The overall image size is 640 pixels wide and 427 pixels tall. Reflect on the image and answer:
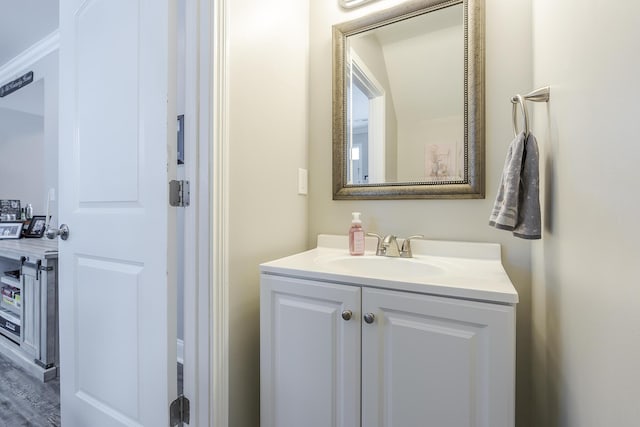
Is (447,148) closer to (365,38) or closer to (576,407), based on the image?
(365,38)

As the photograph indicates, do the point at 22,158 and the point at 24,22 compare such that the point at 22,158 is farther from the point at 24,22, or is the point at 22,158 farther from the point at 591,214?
the point at 591,214

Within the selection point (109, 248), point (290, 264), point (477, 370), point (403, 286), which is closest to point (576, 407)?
point (477, 370)

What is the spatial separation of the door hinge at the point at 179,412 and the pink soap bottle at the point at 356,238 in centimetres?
82

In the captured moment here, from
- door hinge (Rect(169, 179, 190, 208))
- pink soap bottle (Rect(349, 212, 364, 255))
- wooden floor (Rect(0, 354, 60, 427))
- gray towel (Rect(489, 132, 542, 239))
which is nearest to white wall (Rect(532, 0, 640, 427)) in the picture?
gray towel (Rect(489, 132, 542, 239))

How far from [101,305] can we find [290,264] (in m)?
0.81

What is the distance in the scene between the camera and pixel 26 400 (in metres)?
1.59

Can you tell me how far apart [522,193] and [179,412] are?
1.34m

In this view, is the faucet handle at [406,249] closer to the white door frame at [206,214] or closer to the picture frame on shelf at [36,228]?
the white door frame at [206,214]

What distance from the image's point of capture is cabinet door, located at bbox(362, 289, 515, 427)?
71 cm

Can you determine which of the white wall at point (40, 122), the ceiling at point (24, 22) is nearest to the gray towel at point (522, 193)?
the ceiling at point (24, 22)

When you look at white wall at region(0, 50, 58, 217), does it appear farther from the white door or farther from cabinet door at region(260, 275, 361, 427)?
cabinet door at region(260, 275, 361, 427)

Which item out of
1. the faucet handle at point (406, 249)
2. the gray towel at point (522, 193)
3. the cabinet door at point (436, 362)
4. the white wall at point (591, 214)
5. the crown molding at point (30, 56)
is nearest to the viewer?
the white wall at point (591, 214)

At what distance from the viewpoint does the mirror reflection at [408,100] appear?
1.22 meters

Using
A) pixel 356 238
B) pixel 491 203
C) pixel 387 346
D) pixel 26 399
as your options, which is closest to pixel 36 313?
pixel 26 399
